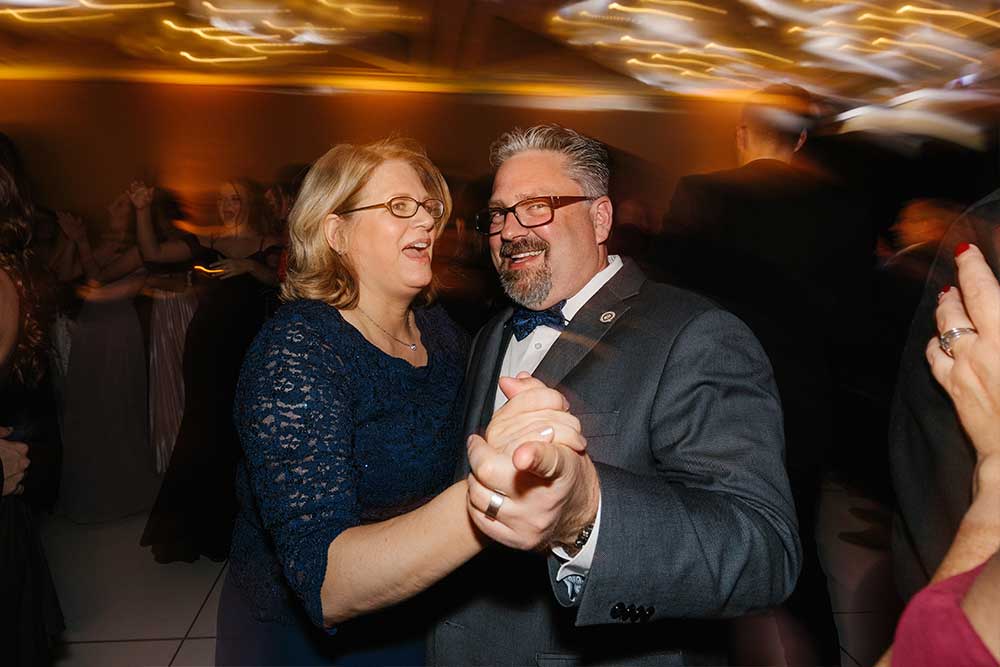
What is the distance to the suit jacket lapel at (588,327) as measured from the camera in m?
1.27

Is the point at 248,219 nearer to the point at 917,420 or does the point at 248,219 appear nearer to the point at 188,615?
the point at 188,615

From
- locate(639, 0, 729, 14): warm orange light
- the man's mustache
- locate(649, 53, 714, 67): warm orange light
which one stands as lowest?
the man's mustache

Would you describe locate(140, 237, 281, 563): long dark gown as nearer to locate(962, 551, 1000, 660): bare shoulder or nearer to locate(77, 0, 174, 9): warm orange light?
locate(962, 551, 1000, 660): bare shoulder

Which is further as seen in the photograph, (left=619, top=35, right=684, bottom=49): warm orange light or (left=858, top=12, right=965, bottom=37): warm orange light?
(left=619, top=35, right=684, bottom=49): warm orange light

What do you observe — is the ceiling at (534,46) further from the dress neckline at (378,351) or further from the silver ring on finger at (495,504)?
the silver ring on finger at (495,504)

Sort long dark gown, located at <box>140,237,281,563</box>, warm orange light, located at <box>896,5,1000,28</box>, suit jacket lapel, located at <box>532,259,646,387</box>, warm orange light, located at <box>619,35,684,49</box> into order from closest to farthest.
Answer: suit jacket lapel, located at <box>532,259,646,387</box> → long dark gown, located at <box>140,237,281,563</box> → warm orange light, located at <box>896,5,1000,28</box> → warm orange light, located at <box>619,35,684,49</box>

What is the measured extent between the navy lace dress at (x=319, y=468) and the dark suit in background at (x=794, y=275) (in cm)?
109

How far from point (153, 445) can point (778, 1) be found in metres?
5.80

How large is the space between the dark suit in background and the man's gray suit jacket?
0.97 meters

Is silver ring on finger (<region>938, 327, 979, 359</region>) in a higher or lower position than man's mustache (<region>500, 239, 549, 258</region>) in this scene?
higher

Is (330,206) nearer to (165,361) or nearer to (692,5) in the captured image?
(165,361)

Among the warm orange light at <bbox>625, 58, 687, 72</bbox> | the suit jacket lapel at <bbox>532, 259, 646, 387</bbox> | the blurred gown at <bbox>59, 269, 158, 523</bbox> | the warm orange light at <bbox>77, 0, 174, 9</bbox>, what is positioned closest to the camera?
the suit jacket lapel at <bbox>532, 259, 646, 387</bbox>

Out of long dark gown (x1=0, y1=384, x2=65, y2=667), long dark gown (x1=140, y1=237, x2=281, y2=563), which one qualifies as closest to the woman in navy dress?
long dark gown (x1=0, y1=384, x2=65, y2=667)

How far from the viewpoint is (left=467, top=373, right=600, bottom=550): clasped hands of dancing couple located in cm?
79
